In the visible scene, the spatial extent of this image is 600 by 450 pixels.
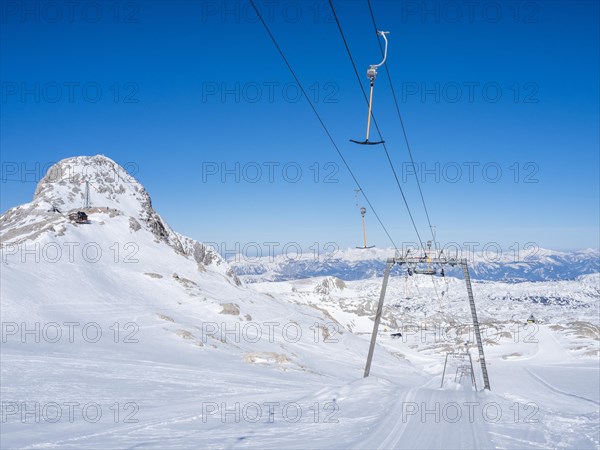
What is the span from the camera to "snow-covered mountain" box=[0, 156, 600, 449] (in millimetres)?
15242

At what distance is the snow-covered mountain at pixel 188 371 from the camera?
15242 millimetres

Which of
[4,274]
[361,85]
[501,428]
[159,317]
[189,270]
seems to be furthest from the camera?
[189,270]

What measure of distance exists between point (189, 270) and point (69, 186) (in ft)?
170

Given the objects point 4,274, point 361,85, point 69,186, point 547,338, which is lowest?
point 547,338

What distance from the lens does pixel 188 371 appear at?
3194cm

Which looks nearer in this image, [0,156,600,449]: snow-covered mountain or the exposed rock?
[0,156,600,449]: snow-covered mountain

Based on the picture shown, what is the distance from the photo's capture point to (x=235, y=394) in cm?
2395

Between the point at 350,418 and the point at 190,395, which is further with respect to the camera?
the point at 190,395

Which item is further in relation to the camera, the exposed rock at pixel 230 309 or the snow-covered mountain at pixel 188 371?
the exposed rock at pixel 230 309

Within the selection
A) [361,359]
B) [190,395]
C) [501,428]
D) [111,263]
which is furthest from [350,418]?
[111,263]

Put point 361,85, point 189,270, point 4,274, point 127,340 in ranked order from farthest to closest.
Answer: point 189,270 < point 4,274 < point 127,340 < point 361,85

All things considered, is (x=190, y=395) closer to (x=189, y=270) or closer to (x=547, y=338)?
(x=189, y=270)

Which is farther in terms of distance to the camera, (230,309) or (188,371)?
(230,309)

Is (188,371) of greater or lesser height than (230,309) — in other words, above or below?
below
